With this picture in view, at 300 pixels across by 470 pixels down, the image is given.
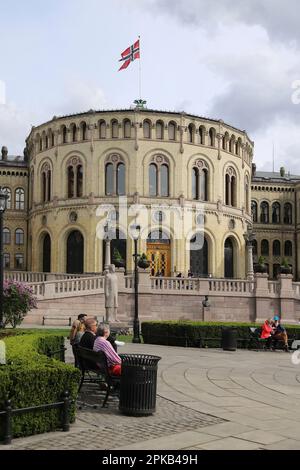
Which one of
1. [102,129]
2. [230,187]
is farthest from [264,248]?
[102,129]

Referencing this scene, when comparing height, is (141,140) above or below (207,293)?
above

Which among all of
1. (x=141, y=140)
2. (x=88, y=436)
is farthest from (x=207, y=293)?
(x=88, y=436)

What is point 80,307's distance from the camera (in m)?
36.6

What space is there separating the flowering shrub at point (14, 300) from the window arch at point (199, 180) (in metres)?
32.0

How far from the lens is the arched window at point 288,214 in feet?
239

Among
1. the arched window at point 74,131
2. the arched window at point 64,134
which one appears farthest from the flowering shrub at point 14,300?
the arched window at point 64,134

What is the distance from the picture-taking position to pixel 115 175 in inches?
2175

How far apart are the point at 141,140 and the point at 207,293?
67.0ft

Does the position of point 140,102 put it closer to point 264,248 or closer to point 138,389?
point 264,248

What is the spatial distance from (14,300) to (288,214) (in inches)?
2061

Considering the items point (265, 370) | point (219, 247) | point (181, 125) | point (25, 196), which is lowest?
point (265, 370)

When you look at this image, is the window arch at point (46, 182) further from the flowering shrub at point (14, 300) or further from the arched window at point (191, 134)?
the flowering shrub at point (14, 300)
